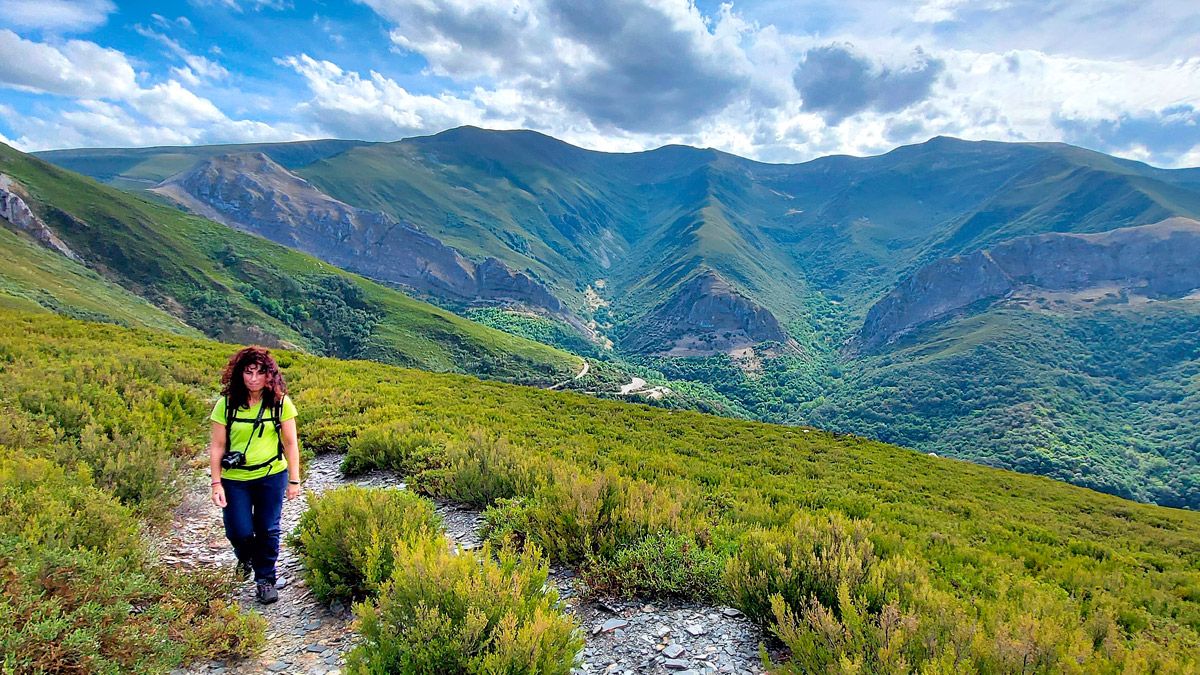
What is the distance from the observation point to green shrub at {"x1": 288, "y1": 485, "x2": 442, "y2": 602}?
491cm

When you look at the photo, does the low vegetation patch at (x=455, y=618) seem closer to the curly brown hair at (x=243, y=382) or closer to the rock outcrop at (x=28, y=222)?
the curly brown hair at (x=243, y=382)

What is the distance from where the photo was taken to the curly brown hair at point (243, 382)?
212 inches

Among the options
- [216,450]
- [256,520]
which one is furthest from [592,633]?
[216,450]

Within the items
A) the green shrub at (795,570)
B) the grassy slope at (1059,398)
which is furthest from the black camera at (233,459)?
the grassy slope at (1059,398)

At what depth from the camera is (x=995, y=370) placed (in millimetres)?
158250

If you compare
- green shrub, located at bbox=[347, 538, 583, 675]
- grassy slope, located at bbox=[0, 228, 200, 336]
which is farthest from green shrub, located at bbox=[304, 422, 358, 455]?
grassy slope, located at bbox=[0, 228, 200, 336]

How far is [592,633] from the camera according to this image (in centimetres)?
468

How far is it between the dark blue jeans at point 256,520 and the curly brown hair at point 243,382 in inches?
33.2

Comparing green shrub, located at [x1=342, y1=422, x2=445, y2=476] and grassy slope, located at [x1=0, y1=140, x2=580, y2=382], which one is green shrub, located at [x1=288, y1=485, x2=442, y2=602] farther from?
grassy slope, located at [x1=0, y1=140, x2=580, y2=382]

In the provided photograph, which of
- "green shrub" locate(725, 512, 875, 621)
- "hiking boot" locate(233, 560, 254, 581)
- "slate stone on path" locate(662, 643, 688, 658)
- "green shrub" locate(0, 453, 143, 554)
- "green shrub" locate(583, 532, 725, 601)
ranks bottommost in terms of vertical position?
"hiking boot" locate(233, 560, 254, 581)

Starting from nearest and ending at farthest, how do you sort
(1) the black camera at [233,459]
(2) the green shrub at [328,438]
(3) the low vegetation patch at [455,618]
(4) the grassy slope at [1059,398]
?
1. (3) the low vegetation patch at [455,618]
2. (1) the black camera at [233,459]
3. (2) the green shrub at [328,438]
4. (4) the grassy slope at [1059,398]

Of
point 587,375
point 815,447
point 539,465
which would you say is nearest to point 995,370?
point 587,375

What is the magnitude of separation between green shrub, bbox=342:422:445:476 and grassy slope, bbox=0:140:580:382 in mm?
121142

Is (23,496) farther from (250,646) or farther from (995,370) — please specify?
(995,370)
